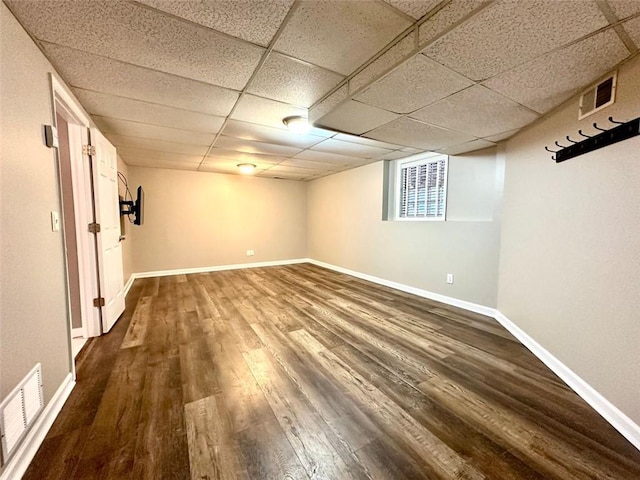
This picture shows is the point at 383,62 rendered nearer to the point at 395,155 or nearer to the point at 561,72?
the point at 561,72

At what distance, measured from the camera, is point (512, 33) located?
4.22 feet

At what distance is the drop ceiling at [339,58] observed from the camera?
1265 millimetres

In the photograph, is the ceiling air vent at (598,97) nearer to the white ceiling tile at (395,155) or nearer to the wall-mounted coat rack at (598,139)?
the wall-mounted coat rack at (598,139)

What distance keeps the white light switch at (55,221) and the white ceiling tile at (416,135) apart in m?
2.68

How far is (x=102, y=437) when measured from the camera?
4.57 ft

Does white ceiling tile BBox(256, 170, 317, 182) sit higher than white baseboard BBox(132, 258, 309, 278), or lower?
higher

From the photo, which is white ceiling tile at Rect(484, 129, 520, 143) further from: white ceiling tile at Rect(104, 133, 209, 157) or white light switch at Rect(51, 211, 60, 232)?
white light switch at Rect(51, 211, 60, 232)

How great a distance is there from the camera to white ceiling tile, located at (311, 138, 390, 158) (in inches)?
140

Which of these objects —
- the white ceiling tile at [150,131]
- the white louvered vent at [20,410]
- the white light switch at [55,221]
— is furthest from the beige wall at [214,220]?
the white louvered vent at [20,410]

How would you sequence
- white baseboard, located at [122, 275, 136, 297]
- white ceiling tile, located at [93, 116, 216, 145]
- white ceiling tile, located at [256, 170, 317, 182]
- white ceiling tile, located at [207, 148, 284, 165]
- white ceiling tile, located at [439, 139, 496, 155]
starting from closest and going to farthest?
white ceiling tile, located at [93, 116, 216, 145]
white ceiling tile, located at [439, 139, 496, 155]
white ceiling tile, located at [207, 148, 284, 165]
white baseboard, located at [122, 275, 136, 297]
white ceiling tile, located at [256, 170, 317, 182]

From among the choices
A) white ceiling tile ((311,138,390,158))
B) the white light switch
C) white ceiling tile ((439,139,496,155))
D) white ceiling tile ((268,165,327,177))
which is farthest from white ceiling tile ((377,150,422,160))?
the white light switch

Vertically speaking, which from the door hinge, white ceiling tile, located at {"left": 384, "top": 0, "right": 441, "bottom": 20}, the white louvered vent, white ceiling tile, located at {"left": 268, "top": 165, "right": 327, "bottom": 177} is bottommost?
the white louvered vent

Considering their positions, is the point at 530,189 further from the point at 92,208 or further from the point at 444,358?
the point at 92,208

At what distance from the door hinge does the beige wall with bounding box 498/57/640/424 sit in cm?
413
